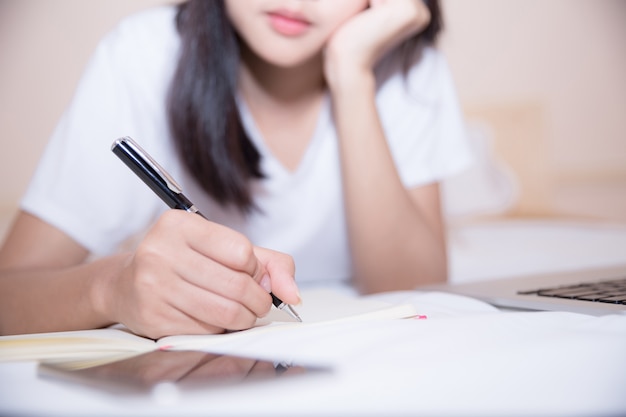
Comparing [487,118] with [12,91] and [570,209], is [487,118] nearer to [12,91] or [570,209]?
[570,209]

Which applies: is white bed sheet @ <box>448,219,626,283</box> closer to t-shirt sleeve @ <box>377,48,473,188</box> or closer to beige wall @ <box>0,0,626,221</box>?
t-shirt sleeve @ <box>377,48,473,188</box>

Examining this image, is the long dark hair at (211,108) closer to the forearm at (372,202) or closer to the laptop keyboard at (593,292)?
the forearm at (372,202)

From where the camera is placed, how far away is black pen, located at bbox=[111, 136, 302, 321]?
0.49 metres

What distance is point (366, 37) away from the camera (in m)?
0.90

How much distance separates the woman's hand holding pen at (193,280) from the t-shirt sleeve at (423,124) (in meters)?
0.60

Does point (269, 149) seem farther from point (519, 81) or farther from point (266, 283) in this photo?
point (519, 81)

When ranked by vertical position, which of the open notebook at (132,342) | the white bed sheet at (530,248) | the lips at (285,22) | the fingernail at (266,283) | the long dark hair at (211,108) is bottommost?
the white bed sheet at (530,248)

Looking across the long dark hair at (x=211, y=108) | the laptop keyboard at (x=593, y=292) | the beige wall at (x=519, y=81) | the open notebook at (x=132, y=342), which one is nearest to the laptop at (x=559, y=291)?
the laptop keyboard at (x=593, y=292)

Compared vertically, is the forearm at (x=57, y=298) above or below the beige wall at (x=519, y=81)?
below

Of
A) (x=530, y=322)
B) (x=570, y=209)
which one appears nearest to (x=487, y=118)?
(x=570, y=209)

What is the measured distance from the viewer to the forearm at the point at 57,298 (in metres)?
0.53

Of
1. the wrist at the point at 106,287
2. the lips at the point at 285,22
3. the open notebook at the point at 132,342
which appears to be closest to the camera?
the open notebook at the point at 132,342

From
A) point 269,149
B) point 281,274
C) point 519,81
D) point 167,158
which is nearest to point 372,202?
point 269,149

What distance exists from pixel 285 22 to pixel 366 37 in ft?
0.47
